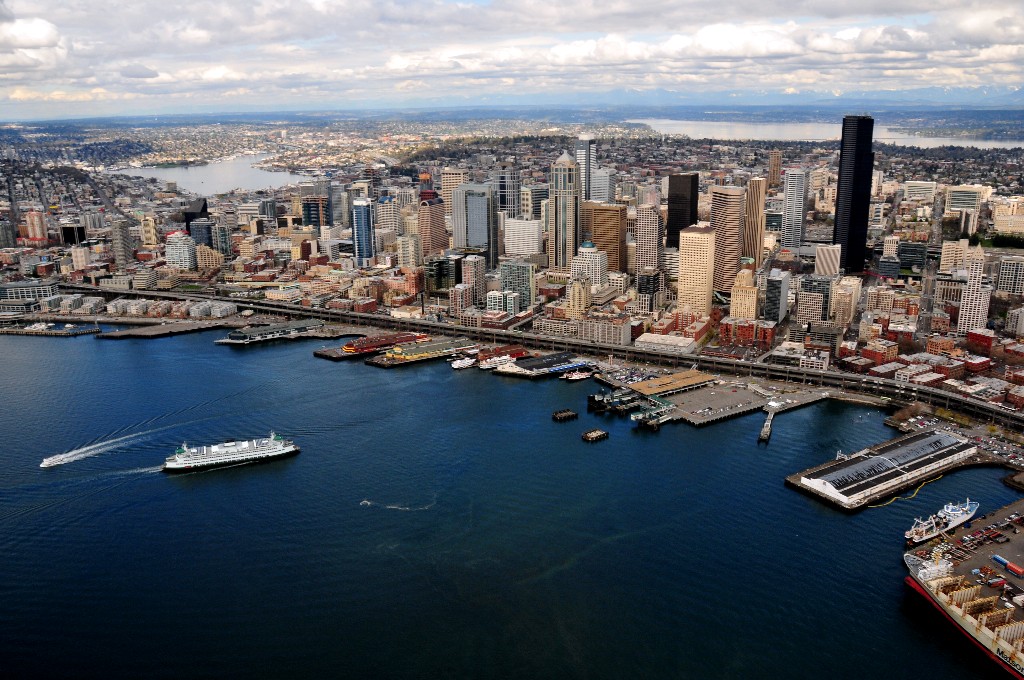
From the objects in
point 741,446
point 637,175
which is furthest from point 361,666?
point 637,175

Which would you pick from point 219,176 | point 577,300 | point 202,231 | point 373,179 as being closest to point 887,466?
point 577,300

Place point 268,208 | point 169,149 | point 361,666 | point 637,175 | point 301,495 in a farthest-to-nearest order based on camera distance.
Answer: point 169,149 → point 637,175 → point 268,208 → point 301,495 → point 361,666

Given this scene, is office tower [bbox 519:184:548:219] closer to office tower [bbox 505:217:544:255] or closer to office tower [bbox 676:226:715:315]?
office tower [bbox 505:217:544:255]

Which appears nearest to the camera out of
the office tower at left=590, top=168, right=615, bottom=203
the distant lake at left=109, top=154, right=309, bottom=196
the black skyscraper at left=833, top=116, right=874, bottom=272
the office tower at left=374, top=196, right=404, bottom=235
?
the black skyscraper at left=833, top=116, right=874, bottom=272

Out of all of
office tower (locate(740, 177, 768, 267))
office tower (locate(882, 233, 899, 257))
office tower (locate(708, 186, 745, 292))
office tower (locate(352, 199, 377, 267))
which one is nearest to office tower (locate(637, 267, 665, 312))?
office tower (locate(708, 186, 745, 292))

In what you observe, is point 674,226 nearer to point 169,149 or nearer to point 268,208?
point 268,208

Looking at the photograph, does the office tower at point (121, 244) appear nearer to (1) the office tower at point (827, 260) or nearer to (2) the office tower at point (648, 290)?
(2) the office tower at point (648, 290)
